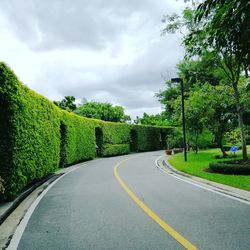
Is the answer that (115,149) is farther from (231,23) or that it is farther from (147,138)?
(231,23)

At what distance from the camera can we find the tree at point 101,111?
7162 cm

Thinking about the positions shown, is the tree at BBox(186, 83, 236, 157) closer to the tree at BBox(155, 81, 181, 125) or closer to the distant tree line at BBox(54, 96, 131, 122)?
the tree at BBox(155, 81, 181, 125)

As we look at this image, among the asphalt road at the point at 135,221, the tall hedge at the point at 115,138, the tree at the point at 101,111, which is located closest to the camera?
the asphalt road at the point at 135,221

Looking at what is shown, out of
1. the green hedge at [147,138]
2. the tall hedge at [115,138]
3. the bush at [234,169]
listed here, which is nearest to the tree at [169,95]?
the green hedge at [147,138]

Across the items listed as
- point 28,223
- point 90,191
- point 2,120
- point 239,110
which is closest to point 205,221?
point 28,223

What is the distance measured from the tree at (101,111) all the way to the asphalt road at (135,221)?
61.2 meters

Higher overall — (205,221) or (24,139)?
(24,139)

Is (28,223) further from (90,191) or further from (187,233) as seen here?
(90,191)

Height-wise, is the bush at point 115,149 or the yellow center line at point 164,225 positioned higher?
the bush at point 115,149

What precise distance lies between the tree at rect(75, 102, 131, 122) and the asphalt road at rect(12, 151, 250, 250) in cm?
6122

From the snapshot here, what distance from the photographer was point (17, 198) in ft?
32.2

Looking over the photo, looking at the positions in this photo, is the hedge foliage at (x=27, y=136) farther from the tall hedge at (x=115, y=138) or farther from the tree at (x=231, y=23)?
the tall hedge at (x=115, y=138)

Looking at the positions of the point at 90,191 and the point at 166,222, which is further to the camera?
the point at 90,191

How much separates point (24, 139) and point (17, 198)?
6.84 feet
